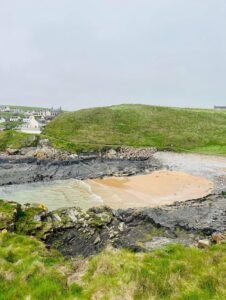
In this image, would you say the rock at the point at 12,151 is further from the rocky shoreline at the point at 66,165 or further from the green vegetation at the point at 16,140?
the green vegetation at the point at 16,140

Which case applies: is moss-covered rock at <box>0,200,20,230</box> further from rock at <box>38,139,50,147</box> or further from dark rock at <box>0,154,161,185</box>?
rock at <box>38,139,50,147</box>

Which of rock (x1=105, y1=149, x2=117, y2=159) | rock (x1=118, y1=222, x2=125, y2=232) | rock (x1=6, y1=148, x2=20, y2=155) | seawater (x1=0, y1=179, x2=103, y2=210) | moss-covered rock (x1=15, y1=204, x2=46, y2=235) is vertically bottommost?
seawater (x1=0, y1=179, x2=103, y2=210)

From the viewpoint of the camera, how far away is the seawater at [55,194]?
29769 millimetres

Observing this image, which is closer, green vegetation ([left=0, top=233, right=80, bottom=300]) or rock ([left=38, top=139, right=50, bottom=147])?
green vegetation ([left=0, top=233, right=80, bottom=300])

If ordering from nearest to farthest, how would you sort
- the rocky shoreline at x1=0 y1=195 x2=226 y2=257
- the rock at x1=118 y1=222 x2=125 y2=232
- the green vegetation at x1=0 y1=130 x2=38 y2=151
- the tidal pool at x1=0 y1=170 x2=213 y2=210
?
the rocky shoreline at x1=0 y1=195 x2=226 y2=257
the rock at x1=118 y1=222 x2=125 y2=232
the tidal pool at x1=0 y1=170 x2=213 y2=210
the green vegetation at x1=0 y1=130 x2=38 y2=151

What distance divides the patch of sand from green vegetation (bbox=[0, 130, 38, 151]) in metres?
29.1

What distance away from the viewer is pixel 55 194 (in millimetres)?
34250

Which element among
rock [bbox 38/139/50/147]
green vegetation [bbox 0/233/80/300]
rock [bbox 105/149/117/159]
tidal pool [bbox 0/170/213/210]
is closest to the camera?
green vegetation [bbox 0/233/80/300]

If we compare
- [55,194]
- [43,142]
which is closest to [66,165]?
[43,142]

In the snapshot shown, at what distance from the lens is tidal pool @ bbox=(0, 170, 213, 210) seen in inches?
1185

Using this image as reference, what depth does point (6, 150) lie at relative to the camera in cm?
6600

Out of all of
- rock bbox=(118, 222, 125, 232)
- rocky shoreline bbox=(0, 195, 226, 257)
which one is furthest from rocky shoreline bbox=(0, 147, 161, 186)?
rock bbox=(118, 222, 125, 232)

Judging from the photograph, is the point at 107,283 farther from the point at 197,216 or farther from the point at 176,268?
the point at 197,216

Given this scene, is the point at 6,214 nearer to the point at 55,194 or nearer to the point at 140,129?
the point at 55,194
